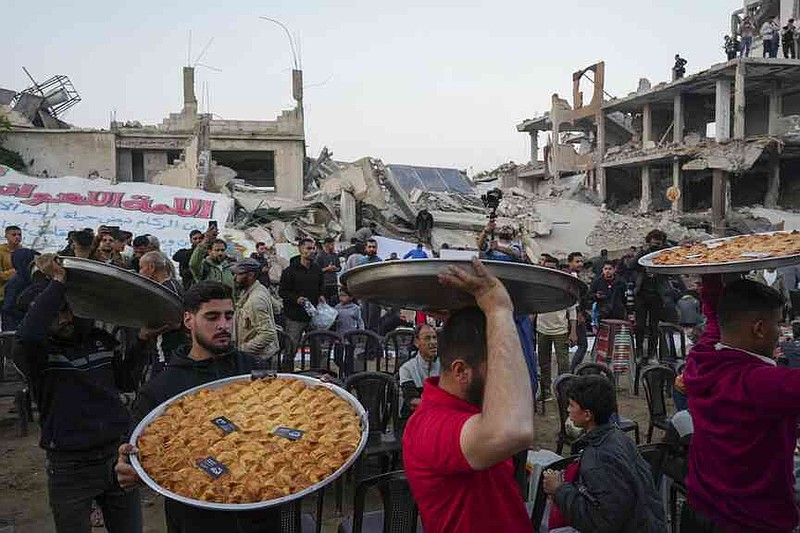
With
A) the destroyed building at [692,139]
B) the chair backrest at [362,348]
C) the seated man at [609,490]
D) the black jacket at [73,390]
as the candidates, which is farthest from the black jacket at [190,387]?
the destroyed building at [692,139]

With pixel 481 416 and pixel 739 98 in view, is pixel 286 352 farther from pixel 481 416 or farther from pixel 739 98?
pixel 739 98

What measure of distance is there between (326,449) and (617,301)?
26.8ft

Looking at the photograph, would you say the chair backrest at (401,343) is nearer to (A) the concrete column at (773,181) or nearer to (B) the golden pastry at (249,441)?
(B) the golden pastry at (249,441)

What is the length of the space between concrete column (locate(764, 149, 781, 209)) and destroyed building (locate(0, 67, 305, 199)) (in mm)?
21723

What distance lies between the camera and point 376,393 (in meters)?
5.22

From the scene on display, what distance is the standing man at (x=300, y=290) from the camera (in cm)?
841

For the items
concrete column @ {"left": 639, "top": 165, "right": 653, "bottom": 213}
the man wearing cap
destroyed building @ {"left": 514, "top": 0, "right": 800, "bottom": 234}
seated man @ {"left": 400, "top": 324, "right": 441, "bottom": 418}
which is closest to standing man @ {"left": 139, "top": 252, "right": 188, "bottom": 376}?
the man wearing cap

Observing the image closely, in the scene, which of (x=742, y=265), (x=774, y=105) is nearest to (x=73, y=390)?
(x=742, y=265)

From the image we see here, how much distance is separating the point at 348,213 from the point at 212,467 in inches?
695

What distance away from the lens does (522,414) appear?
1460mm

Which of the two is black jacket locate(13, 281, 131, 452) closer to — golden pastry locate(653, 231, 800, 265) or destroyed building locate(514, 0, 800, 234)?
golden pastry locate(653, 231, 800, 265)

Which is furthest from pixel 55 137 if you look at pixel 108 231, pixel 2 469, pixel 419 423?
pixel 419 423

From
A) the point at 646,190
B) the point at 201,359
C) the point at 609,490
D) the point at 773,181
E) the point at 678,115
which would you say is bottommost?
the point at 609,490

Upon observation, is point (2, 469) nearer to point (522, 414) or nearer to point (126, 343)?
point (126, 343)
